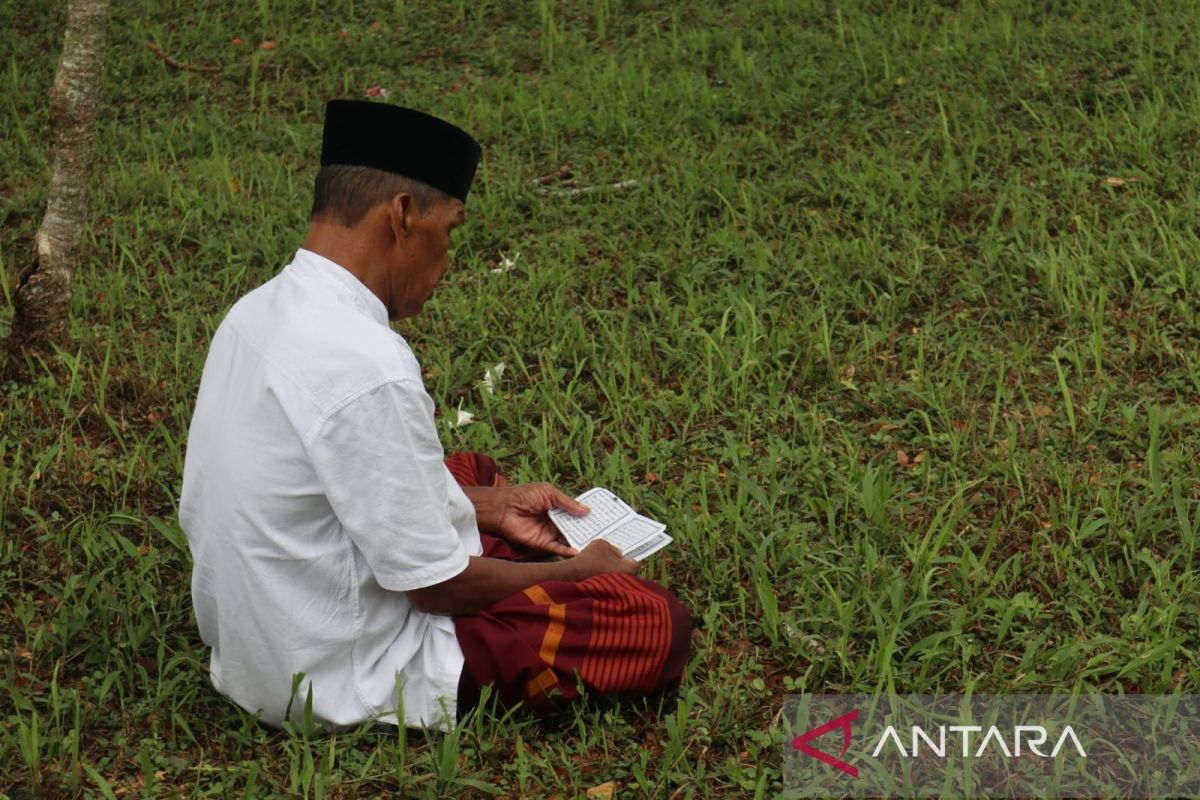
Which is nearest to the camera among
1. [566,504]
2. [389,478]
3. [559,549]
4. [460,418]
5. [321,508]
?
[389,478]

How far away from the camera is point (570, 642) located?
308cm

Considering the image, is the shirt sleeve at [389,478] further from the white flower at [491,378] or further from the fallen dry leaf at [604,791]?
the white flower at [491,378]

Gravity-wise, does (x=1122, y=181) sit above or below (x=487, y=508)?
above

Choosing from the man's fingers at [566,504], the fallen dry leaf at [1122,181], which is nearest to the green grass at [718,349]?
the fallen dry leaf at [1122,181]

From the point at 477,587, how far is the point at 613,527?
0.72 metres

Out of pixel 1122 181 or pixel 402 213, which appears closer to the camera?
pixel 402 213

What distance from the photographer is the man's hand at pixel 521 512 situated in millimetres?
3568

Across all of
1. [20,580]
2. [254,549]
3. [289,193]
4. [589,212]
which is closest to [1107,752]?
[254,549]

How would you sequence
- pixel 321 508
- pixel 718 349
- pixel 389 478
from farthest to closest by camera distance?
pixel 718 349 < pixel 321 508 < pixel 389 478

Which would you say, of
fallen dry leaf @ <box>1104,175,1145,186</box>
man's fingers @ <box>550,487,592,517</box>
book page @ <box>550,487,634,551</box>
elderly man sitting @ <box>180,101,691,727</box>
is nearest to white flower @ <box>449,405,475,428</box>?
book page @ <box>550,487,634,551</box>

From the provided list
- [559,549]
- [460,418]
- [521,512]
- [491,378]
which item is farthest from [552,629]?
[491,378]

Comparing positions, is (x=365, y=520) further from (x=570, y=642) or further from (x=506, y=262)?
(x=506, y=262)

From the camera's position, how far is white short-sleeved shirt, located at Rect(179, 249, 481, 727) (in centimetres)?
275

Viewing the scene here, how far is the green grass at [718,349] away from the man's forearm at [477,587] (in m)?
0.31
